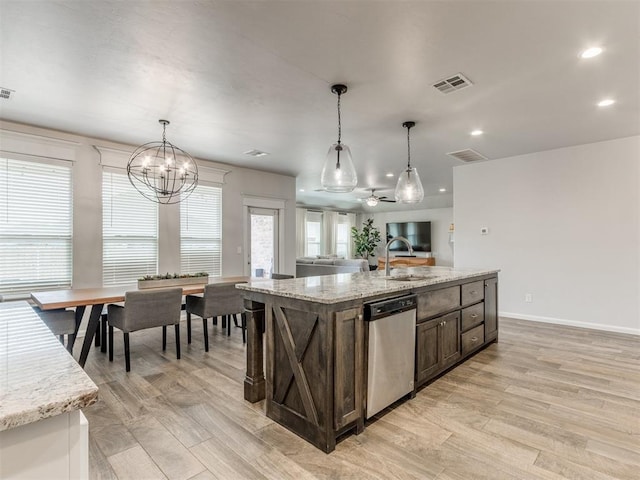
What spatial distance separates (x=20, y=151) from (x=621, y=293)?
7.93m

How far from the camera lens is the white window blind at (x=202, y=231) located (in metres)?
5.63

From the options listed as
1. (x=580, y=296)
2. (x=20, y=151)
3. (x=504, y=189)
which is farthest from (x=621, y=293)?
(x=20, y=151)

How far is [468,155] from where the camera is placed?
546cm

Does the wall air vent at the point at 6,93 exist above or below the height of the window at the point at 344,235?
above

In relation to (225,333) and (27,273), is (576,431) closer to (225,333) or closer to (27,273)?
(225,333)

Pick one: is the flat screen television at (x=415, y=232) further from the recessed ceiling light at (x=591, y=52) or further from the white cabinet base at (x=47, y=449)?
the white cabinet base at (x=47, y=449)

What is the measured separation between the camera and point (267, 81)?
2.98 m

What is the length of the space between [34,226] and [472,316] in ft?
17.2

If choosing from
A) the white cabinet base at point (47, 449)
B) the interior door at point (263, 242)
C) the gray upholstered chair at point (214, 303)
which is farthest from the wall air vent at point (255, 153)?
the white cabinet base at point (47, 449)

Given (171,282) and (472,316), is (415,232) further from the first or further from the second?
(171,282)

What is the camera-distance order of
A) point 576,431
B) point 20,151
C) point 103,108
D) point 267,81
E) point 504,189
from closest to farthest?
point 576,431, point 267,81, point 103,108, point 20,151, point 504,189

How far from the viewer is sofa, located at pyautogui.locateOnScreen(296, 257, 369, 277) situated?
7844 millimetres

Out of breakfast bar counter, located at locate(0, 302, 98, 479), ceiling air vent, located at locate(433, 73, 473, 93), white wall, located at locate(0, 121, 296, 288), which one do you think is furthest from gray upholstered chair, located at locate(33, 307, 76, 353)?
ceiling air vent, located at locate(433, 73, 473, 93)

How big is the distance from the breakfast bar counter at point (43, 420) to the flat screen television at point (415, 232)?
39.3ft
